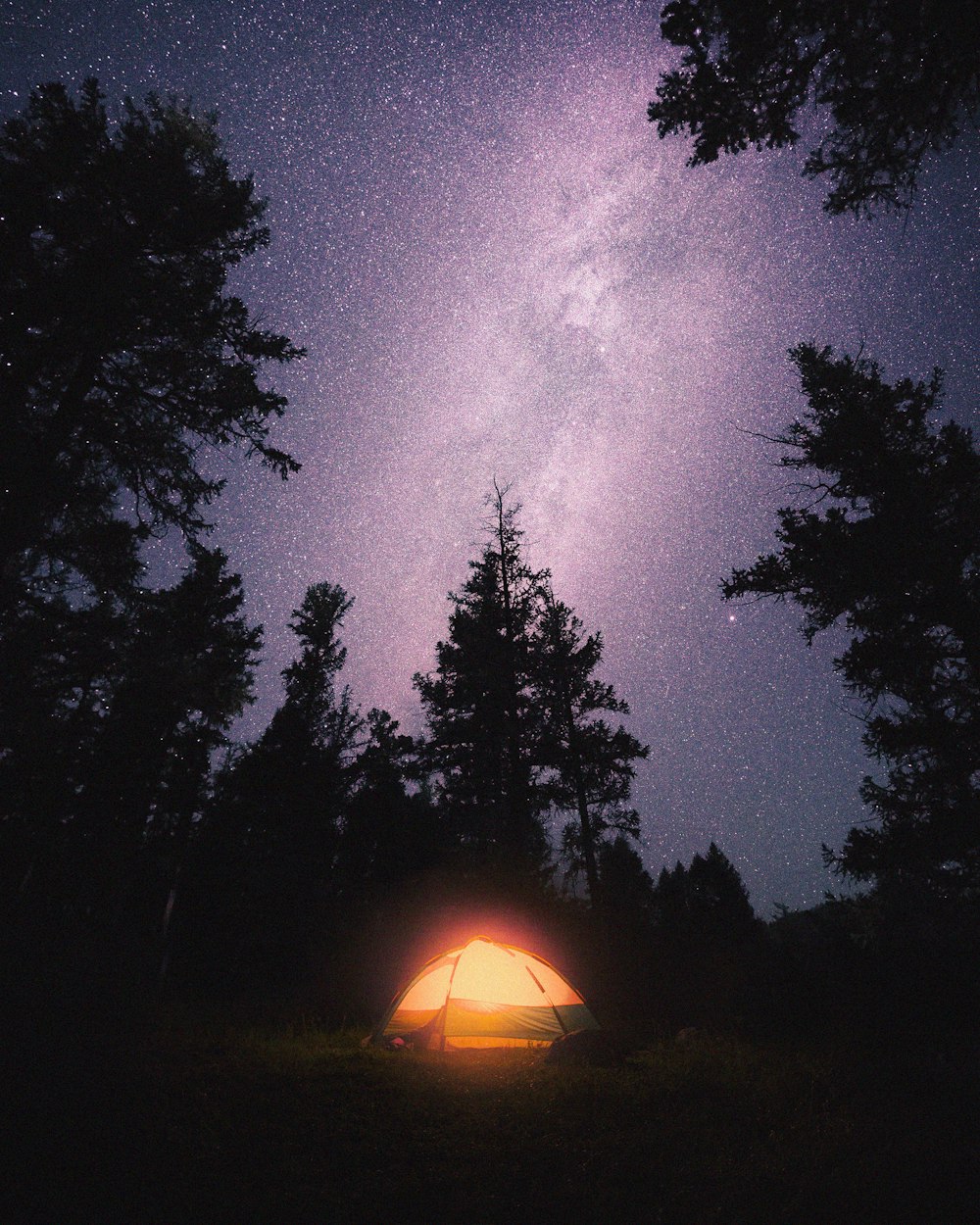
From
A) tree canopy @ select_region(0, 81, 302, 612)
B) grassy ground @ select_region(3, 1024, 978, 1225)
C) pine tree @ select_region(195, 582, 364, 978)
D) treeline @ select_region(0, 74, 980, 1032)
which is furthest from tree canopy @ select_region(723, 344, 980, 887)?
pine tree @ select_region(195, 582, 364, 978)

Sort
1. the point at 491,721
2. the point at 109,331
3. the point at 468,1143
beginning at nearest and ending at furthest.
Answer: the point at 468,1143 → the point at 109,331 → the point at 491,721

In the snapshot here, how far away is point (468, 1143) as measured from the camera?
17.1ft

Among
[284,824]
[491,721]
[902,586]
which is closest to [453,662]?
[491,721]

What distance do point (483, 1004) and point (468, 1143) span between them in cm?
497

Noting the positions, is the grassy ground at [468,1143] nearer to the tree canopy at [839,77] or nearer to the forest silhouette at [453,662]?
the forest silhouette at [453,662]

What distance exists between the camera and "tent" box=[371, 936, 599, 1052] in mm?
9429

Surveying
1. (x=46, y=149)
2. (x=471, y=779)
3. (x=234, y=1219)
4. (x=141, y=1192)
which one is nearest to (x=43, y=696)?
(x=141, y=1192)

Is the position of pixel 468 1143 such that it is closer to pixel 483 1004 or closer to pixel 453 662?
pixel 483 1004

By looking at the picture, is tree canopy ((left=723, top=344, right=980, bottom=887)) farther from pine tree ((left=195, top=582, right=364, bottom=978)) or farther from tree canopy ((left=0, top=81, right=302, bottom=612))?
pine tree ((left=195, top=582, right=364, bottom=978))

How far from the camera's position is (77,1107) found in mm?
4867

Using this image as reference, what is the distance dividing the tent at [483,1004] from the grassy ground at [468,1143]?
6.39 ft

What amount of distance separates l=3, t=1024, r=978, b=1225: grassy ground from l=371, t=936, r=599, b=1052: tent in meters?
1.95

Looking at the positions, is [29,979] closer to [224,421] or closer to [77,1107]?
[77,1107]

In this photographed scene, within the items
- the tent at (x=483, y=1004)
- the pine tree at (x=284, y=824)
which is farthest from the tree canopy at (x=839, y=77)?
the pine tree at (x=284, y=824)
